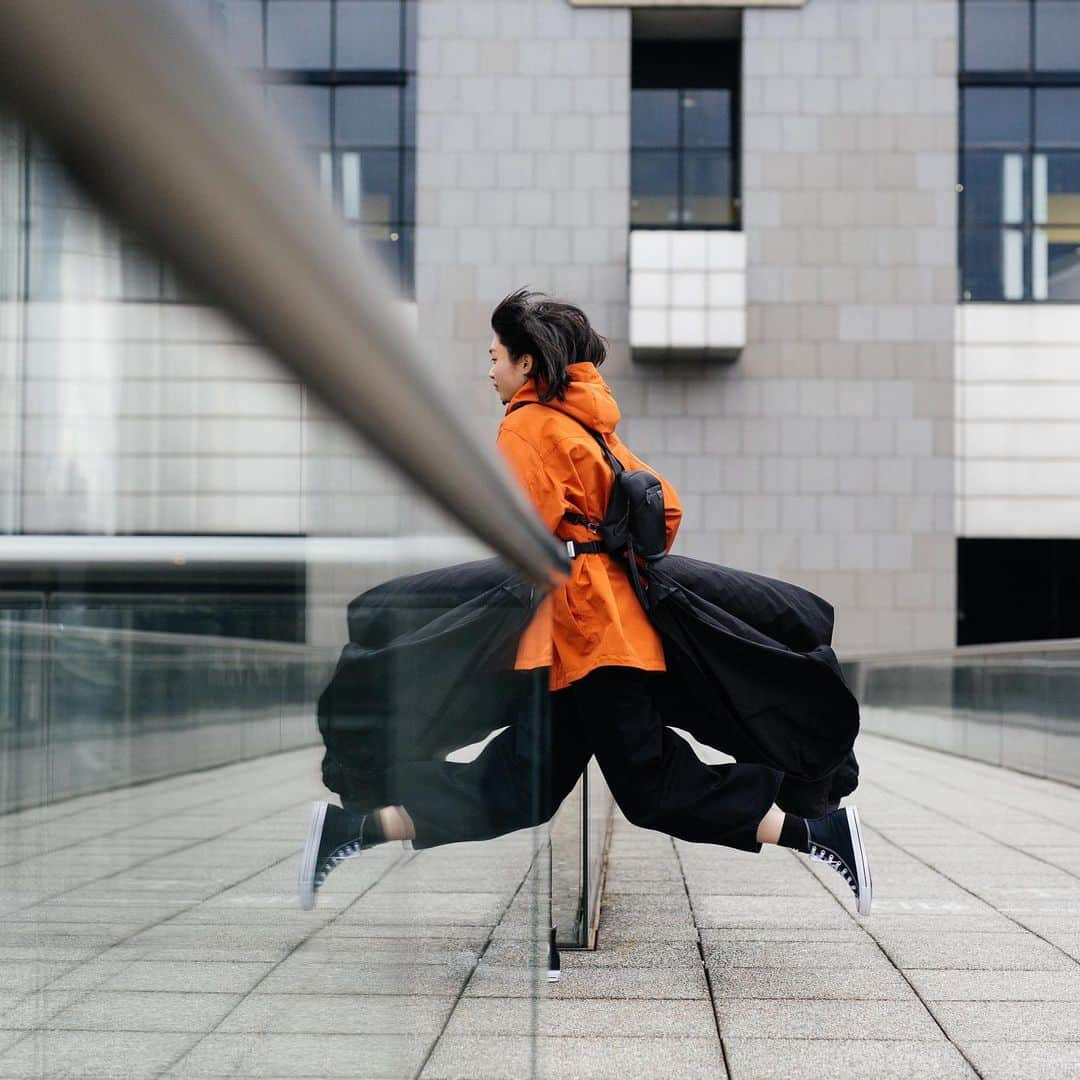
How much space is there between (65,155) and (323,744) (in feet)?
2.27

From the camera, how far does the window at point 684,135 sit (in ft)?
77.5

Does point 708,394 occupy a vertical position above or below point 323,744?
above

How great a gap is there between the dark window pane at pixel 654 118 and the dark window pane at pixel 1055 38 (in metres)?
5.81

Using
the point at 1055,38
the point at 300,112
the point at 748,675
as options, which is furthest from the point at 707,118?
the point at 300,112

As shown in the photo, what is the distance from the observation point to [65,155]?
0.45m

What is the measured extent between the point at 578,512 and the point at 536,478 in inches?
5.1

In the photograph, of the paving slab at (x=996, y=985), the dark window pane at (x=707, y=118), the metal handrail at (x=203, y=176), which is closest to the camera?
the metal handrail at (x=203, y=176)

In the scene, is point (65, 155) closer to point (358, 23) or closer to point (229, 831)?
point (229, 831)

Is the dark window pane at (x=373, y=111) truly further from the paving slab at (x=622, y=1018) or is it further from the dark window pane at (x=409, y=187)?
the paving slab at (x=622, y=1018)

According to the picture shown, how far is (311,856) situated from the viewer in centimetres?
101

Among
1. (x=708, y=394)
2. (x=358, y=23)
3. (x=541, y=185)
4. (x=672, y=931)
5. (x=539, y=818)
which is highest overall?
(x=358, y=23)

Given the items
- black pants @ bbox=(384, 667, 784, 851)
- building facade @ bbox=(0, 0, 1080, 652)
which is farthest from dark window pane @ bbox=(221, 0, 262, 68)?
building facade @ bbox=(0, 0, 1080, 652)

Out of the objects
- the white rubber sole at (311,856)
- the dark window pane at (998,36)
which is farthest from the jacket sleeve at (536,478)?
the dark window pane at (998,36)

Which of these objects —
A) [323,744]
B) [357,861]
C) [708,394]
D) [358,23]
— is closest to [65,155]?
[323,744]
